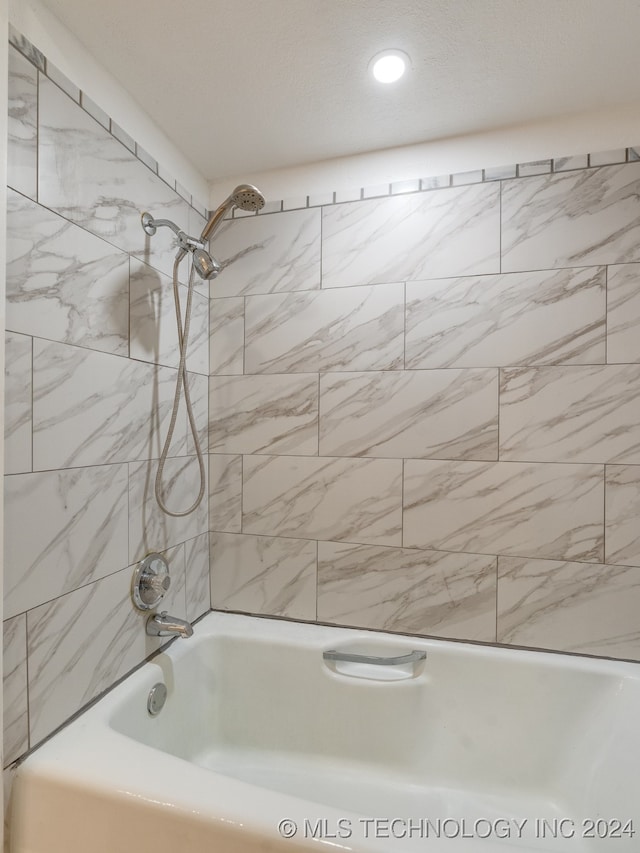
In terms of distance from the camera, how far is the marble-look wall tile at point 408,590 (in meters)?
1.53

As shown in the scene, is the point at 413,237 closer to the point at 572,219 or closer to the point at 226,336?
the point at 572,219

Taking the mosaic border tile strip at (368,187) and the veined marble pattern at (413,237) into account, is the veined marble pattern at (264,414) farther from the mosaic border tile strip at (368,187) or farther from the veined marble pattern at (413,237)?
the mosaic border tile strip at (368,187)

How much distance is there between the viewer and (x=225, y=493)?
5.83 ft

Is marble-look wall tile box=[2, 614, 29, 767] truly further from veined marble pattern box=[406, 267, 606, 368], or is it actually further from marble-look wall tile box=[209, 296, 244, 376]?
veined marble pattern box=[406, 267, 606, 368]

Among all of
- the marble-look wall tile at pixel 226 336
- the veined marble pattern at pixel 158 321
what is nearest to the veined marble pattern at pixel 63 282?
the veined marble pattern at pixel 158 321

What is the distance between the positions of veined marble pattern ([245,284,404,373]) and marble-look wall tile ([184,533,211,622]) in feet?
2.27

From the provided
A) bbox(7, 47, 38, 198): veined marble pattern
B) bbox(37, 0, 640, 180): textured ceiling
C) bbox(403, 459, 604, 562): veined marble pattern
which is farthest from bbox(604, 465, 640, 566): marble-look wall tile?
bbox(7, 47, 38, 198): veined marble pattern

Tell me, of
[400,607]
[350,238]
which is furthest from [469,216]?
[400,607]

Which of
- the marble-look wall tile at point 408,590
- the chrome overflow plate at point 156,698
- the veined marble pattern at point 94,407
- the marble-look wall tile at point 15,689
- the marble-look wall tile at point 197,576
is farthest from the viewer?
the marble-look wall tile at point 197,576

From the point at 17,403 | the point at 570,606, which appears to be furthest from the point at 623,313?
the point at 17,403

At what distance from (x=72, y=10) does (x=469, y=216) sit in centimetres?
123

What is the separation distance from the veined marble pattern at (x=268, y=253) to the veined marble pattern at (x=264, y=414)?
35cm

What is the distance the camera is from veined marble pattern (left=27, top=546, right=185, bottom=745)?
3.38ft

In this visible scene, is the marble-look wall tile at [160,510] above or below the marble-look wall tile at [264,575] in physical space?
above
